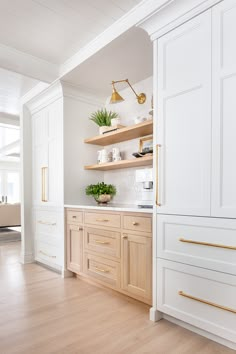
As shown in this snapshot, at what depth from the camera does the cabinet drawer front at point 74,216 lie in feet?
9.71

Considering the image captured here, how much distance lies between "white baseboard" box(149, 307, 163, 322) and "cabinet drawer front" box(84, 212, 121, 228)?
78 cm

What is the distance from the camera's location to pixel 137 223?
2240 millimetres

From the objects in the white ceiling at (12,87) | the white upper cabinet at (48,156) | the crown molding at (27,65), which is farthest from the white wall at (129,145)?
the white ceiling at (12,87)

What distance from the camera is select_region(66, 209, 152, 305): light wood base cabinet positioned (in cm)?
219

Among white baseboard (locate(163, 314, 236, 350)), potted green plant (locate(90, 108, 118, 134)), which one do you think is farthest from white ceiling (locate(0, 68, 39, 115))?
white baseboard (locate(163, 314, 236, 350))

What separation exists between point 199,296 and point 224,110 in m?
1.27

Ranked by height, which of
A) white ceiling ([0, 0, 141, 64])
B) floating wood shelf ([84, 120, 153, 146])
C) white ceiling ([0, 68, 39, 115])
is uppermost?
white ceiling ([0, 0, 141, 64])

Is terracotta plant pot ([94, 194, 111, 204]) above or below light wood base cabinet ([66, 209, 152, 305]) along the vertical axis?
above

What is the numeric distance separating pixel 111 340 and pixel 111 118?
7.99 ft

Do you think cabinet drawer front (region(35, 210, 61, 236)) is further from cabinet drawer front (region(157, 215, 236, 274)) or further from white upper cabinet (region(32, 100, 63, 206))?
cabinet drawer front (region(157, 215, 236, 274))

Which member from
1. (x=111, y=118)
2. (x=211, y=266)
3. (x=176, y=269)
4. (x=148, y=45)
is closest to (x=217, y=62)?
(x=148, y=45)

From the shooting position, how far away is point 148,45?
2375mm

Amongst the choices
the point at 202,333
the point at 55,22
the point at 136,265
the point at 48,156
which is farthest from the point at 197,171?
the point at 48,156

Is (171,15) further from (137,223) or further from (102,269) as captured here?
(102,269)
